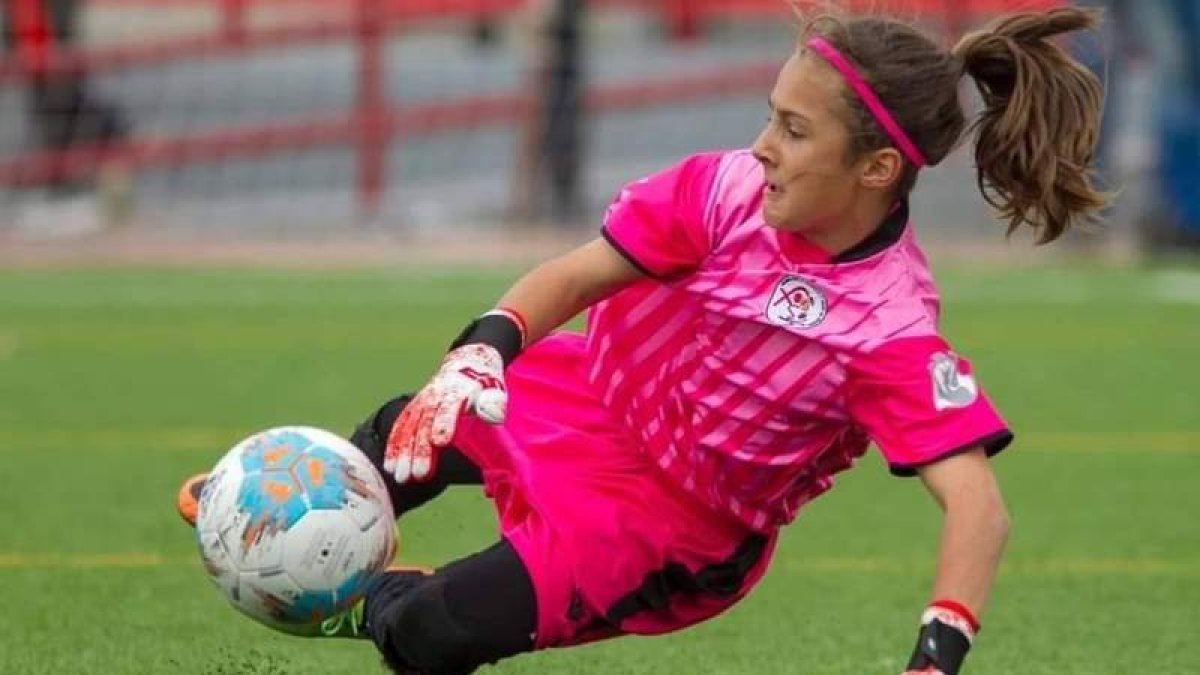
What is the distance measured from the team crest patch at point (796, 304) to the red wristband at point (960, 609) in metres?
0.54

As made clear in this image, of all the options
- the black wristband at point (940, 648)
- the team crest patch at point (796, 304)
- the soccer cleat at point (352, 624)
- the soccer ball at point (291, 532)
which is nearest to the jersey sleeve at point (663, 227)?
the team crest patch at point (796, 304)

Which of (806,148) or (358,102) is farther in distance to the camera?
(358,102)

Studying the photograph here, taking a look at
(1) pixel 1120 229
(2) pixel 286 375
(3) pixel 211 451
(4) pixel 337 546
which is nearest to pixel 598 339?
(4) pixel 337 546

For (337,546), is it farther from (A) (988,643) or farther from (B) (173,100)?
(B) (173,100)

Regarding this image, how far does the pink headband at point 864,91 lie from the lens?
431 centimetres

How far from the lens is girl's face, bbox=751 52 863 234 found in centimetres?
432

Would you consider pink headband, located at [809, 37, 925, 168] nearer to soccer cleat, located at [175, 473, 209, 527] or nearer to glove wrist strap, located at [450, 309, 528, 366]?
glove wrist strap, located at [450, 309, 528, 366]

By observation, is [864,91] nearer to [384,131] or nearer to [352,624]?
[352,624]

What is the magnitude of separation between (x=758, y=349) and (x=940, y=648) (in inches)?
26.3

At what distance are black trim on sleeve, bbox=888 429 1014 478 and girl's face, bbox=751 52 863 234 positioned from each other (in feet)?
1.44

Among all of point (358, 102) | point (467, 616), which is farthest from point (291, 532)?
point (358, 102)

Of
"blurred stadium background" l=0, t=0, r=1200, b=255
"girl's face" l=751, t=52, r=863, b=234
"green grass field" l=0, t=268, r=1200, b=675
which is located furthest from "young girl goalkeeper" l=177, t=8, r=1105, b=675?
"blurred stadium background" l=0, t=0, r=1200, b=255

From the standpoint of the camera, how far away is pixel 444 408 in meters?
4.15

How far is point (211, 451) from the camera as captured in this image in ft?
26.5
